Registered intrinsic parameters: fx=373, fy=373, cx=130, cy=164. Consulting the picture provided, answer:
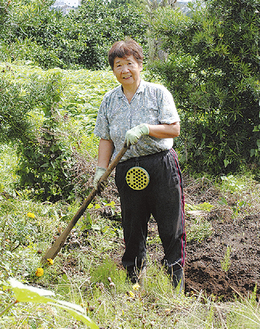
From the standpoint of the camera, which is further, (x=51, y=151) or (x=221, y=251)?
(x=51, y=151)

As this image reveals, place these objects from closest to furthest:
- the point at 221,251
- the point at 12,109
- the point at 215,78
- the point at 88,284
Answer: the point at 88,284 < the point at 12,109 < the point at 221,251 < the point at 215,78

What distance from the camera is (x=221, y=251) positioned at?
340 cm

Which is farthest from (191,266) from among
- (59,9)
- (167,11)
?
(59,9)

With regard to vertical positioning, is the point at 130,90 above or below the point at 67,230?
above

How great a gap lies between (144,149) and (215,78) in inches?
113

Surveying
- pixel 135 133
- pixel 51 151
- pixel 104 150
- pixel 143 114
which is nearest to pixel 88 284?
pixel 104 150

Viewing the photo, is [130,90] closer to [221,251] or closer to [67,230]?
[67,230]

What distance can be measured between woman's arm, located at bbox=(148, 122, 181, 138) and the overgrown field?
37.9 inches

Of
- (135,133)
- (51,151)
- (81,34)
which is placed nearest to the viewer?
(135,133)

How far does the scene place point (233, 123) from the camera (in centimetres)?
504

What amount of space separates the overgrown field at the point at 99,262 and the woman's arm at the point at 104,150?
73 cm

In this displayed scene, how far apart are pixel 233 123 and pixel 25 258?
3430 mm

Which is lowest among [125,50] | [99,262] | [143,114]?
[99,262]

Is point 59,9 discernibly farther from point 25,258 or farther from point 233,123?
point 25,258
